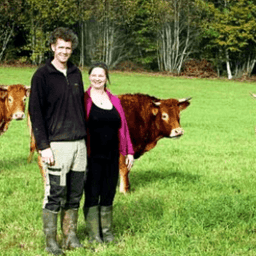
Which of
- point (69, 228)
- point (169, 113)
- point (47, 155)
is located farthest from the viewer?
point (169, 113)

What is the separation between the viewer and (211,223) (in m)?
5.55

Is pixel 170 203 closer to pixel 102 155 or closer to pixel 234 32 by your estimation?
pixel 102 155

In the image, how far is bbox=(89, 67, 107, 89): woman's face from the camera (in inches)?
191

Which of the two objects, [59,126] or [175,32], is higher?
[175,32]

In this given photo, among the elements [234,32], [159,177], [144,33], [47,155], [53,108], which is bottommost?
[159,177]

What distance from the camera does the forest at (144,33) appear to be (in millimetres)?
41875

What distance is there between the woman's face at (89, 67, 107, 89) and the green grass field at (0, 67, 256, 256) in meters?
1.68

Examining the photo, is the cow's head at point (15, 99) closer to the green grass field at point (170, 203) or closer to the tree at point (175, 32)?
the green grass field at point (170, 203)

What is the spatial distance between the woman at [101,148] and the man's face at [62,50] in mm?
480

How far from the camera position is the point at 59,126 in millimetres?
4426

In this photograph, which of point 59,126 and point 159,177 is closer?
point 59,126

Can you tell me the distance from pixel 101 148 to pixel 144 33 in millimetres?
45419

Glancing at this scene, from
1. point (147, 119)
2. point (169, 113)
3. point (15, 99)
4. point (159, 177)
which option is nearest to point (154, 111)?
point (147, 119)

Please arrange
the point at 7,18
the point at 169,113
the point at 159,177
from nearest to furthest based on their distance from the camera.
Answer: the point at 169,113
the point at 159,177
the point at 7,18
